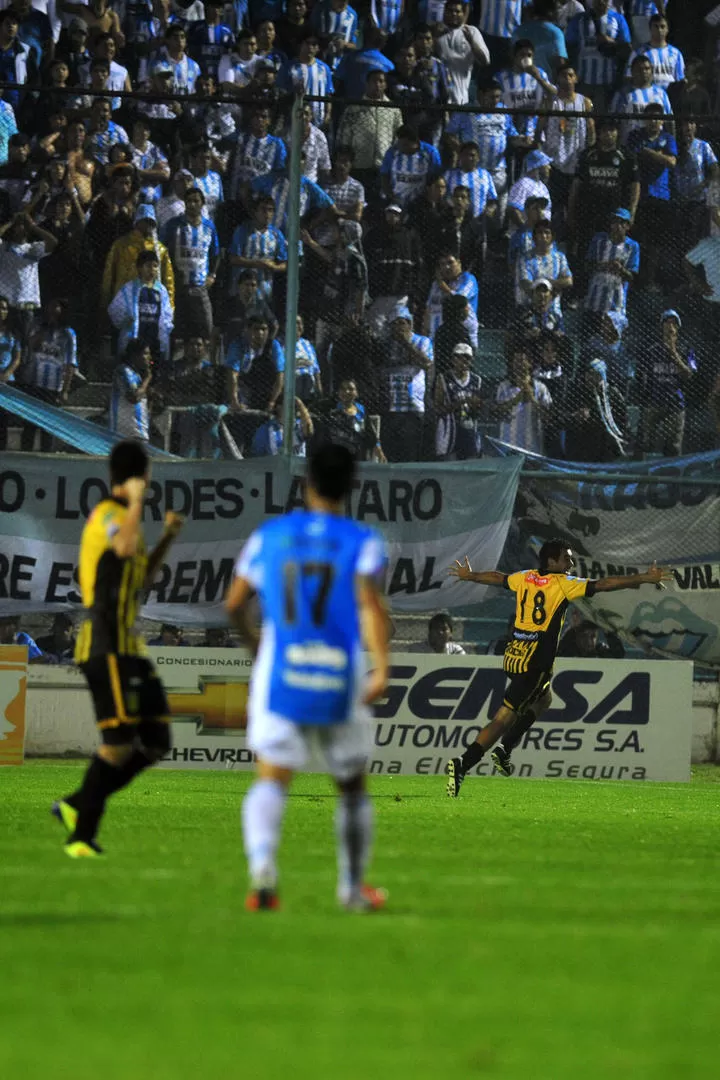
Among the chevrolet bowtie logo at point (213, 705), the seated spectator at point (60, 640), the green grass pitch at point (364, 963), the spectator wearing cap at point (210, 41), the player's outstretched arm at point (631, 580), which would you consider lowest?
the green grass pitch at point (364, 963)

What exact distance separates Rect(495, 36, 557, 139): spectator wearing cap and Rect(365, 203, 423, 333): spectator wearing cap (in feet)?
16.5

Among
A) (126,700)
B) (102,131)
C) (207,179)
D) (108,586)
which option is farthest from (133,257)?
(126,700)

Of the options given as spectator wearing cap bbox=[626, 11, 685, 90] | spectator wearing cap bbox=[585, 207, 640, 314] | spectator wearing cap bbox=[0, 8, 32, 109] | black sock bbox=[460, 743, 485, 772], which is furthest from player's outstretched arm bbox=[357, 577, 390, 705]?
spectator wearing cap bbox=[626, 11, 685, 90]

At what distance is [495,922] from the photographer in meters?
7.05

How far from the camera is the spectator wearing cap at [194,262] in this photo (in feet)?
63.4

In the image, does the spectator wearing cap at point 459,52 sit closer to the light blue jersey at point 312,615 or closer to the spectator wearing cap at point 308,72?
the spectator wearing cap at point 308,72

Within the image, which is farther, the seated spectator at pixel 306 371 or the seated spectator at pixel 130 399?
the seated spectator at pixel 306 371

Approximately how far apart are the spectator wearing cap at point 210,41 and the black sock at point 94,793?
1602 cm

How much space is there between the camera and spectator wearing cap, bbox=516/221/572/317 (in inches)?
790

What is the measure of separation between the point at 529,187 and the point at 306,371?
3297mm

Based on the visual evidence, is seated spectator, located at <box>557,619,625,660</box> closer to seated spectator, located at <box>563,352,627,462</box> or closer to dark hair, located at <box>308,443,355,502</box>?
seated spectator, located at <box>563,352,627,462</box>

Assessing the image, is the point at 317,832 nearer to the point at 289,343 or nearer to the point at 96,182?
the point at 289,343

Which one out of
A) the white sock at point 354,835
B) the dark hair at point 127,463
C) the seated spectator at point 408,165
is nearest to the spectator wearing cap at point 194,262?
the seated spectator at point 408,165

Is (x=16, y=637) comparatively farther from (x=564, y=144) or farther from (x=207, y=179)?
(x=564, y=144)
